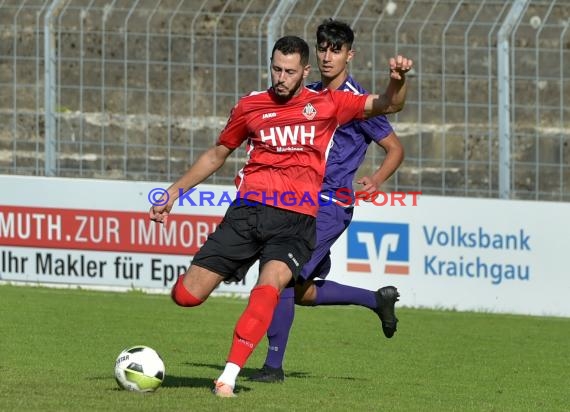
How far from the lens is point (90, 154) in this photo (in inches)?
605

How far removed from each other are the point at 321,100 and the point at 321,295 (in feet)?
5.62

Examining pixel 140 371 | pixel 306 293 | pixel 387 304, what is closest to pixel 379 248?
pixel 387 304

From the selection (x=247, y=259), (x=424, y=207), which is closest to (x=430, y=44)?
(x=424, y=207)

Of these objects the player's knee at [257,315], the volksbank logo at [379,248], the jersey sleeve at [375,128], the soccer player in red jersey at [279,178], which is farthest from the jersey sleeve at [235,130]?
the volksbank logo at [379,248]

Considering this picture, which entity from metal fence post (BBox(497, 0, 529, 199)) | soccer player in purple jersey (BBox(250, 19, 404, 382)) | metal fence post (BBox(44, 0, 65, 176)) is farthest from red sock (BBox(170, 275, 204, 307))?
metal fence post (BBox(44, 0, 65, 176))

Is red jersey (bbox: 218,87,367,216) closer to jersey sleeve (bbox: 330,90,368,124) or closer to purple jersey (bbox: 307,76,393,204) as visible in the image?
jersey sleeve (bbox: 330,90,368,124)

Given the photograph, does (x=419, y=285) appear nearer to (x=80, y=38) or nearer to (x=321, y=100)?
(x=80, y=38)

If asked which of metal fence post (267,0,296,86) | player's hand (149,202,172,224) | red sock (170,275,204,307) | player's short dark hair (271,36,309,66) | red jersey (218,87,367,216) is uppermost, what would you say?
metal fence post (267,0,296,86)

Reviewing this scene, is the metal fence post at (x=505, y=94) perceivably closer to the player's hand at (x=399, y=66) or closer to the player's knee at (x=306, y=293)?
the player's knee at (x=306, y=293)

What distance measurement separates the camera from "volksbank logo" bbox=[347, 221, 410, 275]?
46.3ft

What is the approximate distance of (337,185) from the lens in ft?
30.5

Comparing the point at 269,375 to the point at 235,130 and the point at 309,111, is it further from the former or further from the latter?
the point at 309,111

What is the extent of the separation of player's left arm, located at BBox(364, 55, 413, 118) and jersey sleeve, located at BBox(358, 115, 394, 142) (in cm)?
113

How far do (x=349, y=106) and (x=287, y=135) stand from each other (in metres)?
0.42
